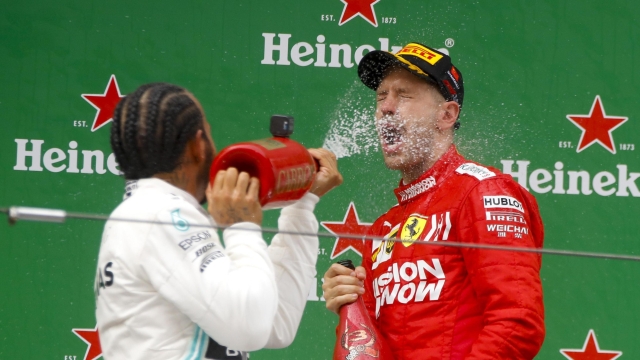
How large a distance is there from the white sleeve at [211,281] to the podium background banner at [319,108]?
1211 mm

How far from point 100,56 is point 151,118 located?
1.22m

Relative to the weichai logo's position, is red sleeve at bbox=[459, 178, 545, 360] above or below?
below

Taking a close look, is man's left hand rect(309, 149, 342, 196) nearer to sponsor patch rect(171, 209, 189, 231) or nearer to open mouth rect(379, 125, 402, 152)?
open mouth rect(379, 125, 402, 152)

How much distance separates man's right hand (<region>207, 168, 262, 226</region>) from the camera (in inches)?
54.0

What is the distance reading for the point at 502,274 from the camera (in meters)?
1.66

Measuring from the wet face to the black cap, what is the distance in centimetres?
2

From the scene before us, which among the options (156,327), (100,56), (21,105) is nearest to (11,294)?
(21,105)

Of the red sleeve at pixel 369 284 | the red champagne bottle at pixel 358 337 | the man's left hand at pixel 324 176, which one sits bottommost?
the red champagne bottle at pixel 358 337

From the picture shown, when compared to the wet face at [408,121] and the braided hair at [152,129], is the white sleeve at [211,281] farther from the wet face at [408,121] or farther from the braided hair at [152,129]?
the wet face at [408,121]

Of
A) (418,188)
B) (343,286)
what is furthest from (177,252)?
(418,188)

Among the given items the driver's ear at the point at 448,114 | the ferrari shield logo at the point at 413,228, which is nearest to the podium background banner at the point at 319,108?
→ the driver's ear at the point at 448,114

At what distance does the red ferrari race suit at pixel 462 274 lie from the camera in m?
1.65

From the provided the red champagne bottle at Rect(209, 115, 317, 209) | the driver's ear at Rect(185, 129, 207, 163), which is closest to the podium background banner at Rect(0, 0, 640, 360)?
the red champagne bottle at Rect(209, 115, 317, 209)

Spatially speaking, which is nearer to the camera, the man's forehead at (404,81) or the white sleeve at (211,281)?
the white sleeve at (211,281)
